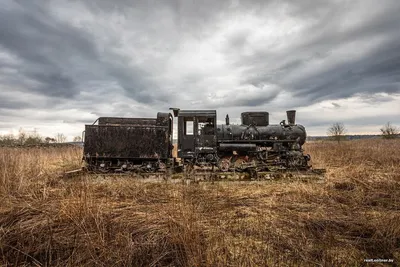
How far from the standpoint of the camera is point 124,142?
1038 centimetres

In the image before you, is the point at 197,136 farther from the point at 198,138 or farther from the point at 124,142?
the point at 124,142

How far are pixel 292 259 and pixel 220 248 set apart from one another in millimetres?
983

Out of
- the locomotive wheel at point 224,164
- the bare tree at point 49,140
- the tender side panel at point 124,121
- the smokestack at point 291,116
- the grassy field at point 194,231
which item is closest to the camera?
the grassy field at point 194,231

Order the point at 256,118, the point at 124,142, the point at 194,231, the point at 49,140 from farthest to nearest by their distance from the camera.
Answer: the point at 49,140, the point at 256,118, the point at 124,142, the point at 194,231

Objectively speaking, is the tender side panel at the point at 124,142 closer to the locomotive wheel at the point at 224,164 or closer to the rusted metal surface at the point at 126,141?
the rusted metal surface at the point at 126,141

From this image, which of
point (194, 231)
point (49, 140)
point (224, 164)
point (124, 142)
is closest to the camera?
point (194, 231)

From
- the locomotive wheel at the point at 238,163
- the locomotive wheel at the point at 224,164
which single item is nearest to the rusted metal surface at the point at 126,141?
the locomotive wheel at the point at 224,164

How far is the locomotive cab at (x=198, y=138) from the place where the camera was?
1020cm

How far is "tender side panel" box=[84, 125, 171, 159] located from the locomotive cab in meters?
0.95

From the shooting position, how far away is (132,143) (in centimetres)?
1038

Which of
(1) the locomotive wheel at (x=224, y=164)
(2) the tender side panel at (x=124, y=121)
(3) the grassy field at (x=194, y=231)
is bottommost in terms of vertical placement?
(3) the grassy field at (x=194, y=231)

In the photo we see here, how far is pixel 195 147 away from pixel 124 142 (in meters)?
3.52

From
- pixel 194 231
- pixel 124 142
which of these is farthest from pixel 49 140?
pixel 194 231

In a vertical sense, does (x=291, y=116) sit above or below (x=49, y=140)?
above
